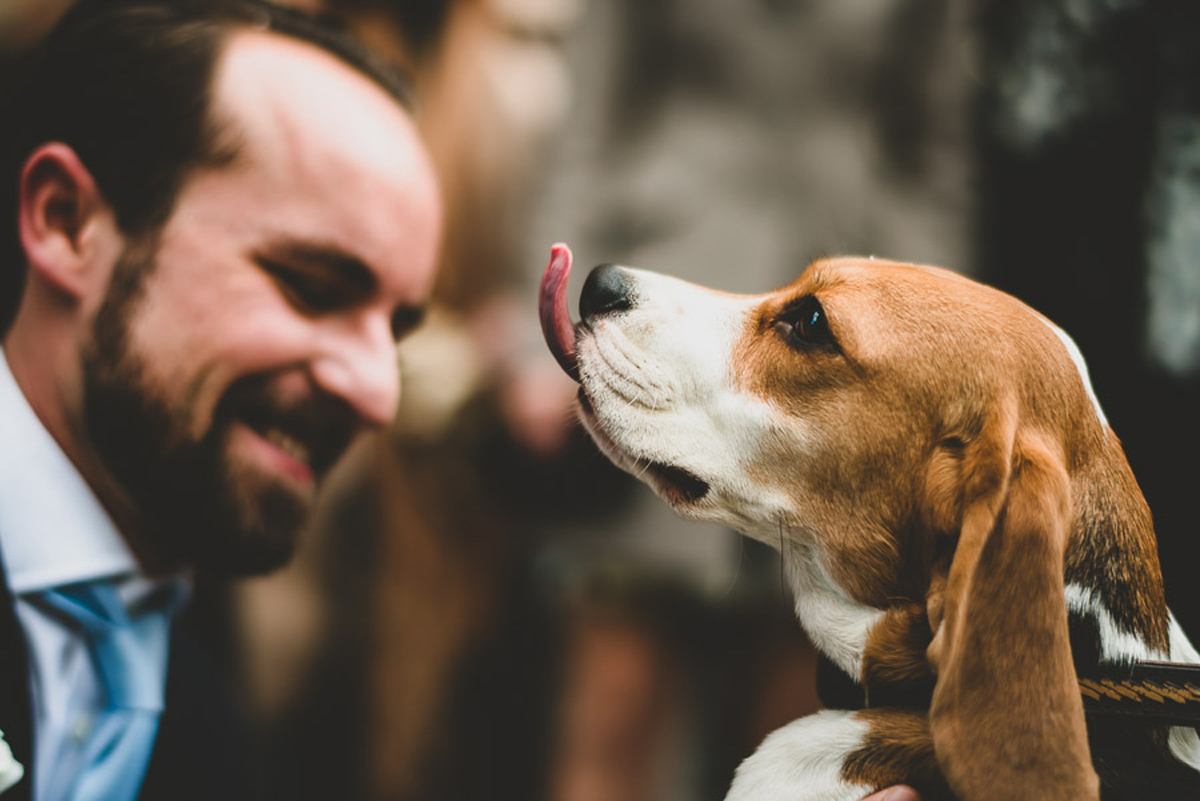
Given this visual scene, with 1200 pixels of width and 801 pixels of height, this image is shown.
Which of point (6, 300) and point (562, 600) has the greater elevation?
point (6, 300)

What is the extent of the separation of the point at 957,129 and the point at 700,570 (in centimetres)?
107

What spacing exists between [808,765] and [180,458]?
0.85 meters

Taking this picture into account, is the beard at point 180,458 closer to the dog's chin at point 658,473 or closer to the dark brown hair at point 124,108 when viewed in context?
the dark brown hair at point 124,108

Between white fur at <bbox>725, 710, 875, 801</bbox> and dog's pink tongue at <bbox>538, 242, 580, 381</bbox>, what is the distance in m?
0.47

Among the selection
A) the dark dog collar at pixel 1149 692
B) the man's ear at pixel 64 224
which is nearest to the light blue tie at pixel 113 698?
the man's ear at pixel 64 224

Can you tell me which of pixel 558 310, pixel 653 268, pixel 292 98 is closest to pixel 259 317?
pixel 292 98

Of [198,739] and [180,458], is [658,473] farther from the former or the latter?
[198,739]

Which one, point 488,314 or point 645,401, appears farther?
point 488,314

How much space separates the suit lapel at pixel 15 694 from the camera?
0.95 metres

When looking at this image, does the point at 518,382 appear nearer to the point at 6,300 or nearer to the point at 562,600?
the point at 562,600

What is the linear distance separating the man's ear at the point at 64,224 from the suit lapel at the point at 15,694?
36 centimetres

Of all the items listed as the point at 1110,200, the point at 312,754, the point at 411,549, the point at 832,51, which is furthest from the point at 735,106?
the point at 312,754

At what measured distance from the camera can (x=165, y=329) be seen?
3.69 ft

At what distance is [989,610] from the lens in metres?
0.80
